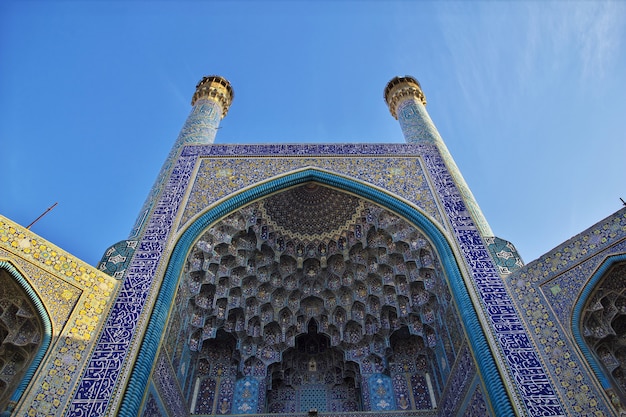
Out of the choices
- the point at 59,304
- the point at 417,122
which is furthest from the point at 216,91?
the point at 59,304

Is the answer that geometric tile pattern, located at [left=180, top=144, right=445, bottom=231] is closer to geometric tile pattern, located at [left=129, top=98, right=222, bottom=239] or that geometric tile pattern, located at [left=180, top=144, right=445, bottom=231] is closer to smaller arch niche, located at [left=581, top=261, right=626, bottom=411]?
geometric tile pattern, located at [left=129, top=98, right=222, bottom=239]

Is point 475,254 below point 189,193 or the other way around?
below

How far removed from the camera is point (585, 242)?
4.84 meters

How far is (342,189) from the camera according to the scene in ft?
23.1

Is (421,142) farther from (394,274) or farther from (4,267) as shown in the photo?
(4,267)

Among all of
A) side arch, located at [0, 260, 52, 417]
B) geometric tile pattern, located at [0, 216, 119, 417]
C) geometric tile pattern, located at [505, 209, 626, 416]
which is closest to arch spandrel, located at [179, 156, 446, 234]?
geometric tile pattern, located at [505, 209, 626, 416]

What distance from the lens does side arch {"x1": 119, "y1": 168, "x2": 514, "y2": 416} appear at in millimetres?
4301

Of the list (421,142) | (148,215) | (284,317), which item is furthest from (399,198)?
(148,215)

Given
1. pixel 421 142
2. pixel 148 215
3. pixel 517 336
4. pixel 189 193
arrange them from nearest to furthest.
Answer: pixel 517 336, pixel 148 215, pixel 189 193, pixel 421 142

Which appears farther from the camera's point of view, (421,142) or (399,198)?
(421,142)

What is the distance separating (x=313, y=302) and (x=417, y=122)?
3871mm

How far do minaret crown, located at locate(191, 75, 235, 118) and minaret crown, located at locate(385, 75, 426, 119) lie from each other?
131 inches

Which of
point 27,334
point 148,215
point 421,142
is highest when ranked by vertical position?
point 421,142

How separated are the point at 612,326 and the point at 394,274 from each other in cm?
262
